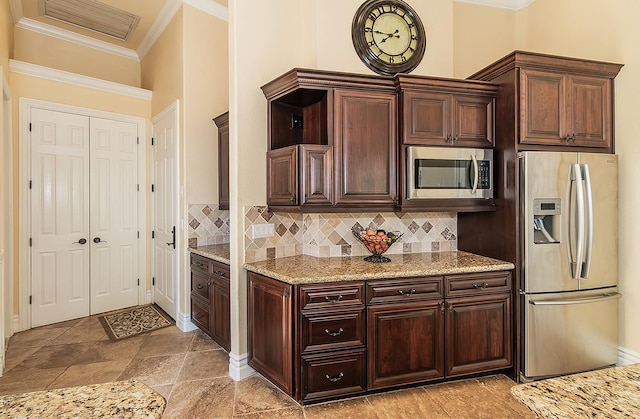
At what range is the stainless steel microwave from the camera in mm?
→ 2775

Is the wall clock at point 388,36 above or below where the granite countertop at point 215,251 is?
above

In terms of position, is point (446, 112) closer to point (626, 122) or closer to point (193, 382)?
point (626, 122)

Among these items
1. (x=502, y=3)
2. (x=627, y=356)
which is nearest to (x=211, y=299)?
(x=627, y=356)

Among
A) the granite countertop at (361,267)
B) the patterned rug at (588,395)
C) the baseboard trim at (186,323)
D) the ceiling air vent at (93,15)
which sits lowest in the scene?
the baseboard trim at (186,323)

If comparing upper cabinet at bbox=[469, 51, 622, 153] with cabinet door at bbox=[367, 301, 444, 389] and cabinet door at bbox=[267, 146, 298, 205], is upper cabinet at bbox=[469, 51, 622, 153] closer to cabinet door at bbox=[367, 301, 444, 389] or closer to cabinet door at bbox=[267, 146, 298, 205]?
cabinet door at bbox=[367, 301, 444, 389]

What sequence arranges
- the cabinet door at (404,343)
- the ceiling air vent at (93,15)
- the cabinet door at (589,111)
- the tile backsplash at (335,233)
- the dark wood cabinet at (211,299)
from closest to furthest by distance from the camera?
1. the cabinet door at (404,343)
2. the cabinet door at (589,111)
3. the tile backsplash at (335,233)
4. the dark wood cabinet at (211,299)
5. the ceiling air vent at (93,15)

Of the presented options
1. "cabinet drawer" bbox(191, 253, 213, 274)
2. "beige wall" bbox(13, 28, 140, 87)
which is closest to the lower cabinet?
"cabinet drawer" bbox(191, 253, 213, 274)

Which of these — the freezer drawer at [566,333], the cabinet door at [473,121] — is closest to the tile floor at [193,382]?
the freezer drawer at [566,333]

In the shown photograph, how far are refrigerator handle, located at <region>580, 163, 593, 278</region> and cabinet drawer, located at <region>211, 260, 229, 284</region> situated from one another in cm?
281

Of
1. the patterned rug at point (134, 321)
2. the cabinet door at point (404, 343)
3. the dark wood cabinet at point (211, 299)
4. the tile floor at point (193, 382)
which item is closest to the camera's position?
the tile floor at point (193, 382)

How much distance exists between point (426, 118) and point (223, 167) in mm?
2177

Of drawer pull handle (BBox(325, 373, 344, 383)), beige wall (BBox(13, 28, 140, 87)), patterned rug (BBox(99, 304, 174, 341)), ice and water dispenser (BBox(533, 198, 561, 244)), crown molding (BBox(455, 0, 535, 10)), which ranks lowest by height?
patterned rug (BBox(99, 304, 174, 341))

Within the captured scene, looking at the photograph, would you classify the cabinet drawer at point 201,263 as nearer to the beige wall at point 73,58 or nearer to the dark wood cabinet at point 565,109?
the dark wood cabinet at point 565,109

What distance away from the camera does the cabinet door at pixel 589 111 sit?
2801 mm
